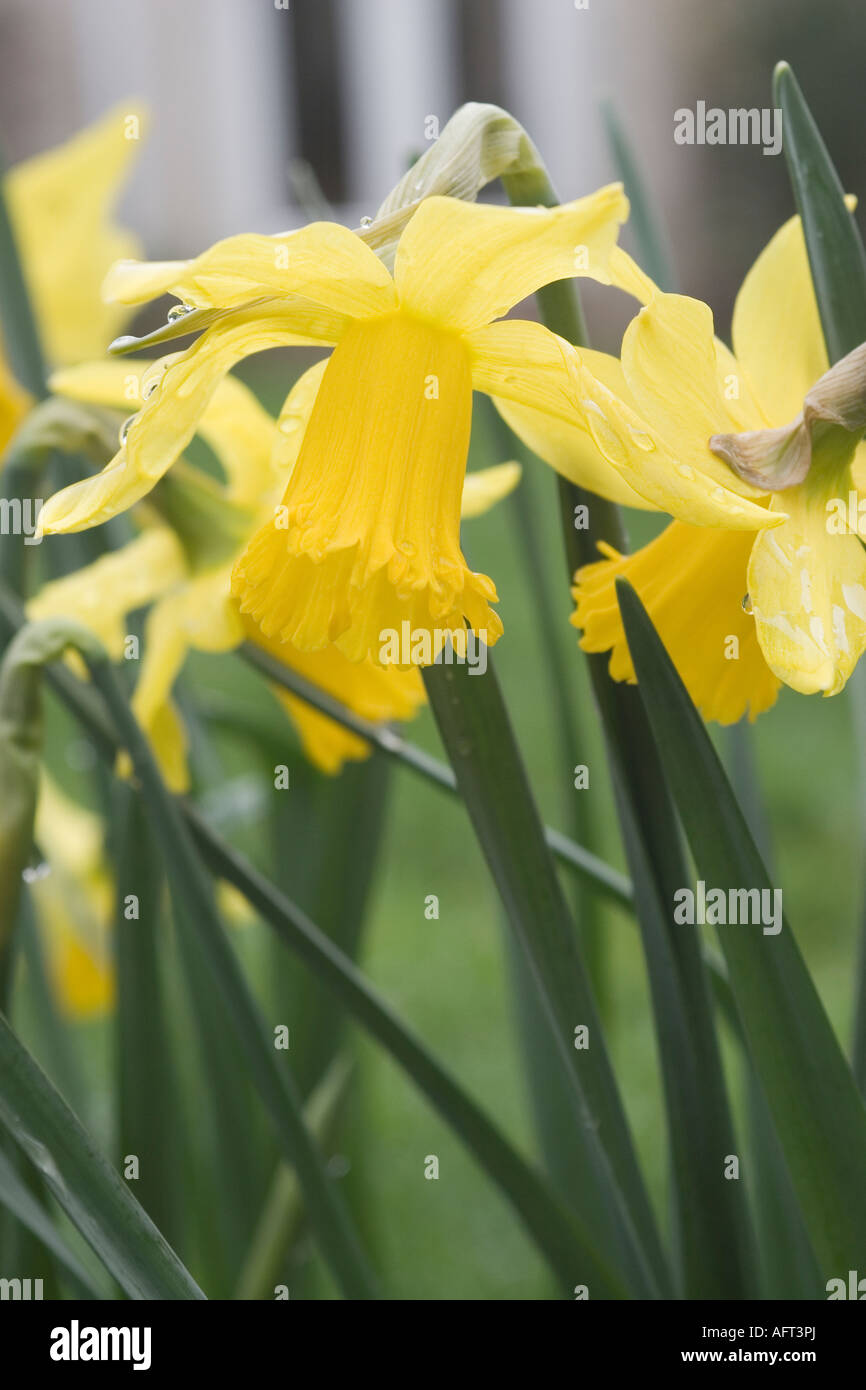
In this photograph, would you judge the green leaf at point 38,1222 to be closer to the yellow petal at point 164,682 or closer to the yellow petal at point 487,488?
the yellow petal at point 164,682

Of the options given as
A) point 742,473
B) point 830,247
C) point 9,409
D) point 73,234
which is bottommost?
point 742,473

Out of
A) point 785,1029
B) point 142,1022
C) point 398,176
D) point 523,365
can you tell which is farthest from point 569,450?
point 398,176

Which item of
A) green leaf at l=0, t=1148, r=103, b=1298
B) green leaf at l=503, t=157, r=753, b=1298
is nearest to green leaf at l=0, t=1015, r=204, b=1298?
green leaf at l=0, t=1148, r=103, b=1298

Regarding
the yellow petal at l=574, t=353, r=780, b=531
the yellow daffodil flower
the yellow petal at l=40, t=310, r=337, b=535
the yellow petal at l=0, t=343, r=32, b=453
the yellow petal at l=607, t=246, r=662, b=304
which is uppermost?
the yellow daffodil flower

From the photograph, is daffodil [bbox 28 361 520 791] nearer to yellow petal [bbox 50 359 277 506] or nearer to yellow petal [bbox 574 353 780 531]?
yellow petal [bbox 50 359 277 506]

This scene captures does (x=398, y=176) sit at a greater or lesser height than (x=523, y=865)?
greater

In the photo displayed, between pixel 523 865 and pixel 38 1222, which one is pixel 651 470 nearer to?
pixel 523 865
